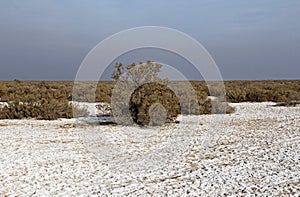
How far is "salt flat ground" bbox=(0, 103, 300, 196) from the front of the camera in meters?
6.50

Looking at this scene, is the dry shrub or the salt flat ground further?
the dry shrub

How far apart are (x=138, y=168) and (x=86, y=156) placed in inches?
73.4

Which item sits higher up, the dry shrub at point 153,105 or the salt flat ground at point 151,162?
the dry shrub at point 153,105

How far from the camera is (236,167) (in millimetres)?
7676

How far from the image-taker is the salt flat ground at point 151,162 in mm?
6504

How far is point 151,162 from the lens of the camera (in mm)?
8516

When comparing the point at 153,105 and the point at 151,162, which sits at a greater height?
the point at 153,105

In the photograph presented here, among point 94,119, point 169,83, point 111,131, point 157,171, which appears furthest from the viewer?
point 94,119

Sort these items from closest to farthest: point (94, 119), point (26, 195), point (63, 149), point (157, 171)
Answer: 1. point (26, 195)
2. point (157, 171)
3. point (63, 149)
4. point (94, 119)

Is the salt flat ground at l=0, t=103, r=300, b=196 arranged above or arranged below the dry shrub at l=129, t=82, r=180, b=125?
below

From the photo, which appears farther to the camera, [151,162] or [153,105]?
[153,105]

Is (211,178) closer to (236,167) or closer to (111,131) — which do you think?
(236,167)

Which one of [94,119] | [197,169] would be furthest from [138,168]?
[94,119]

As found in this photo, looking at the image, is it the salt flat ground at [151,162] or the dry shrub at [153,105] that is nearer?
the salt flat ground at [151,162]
